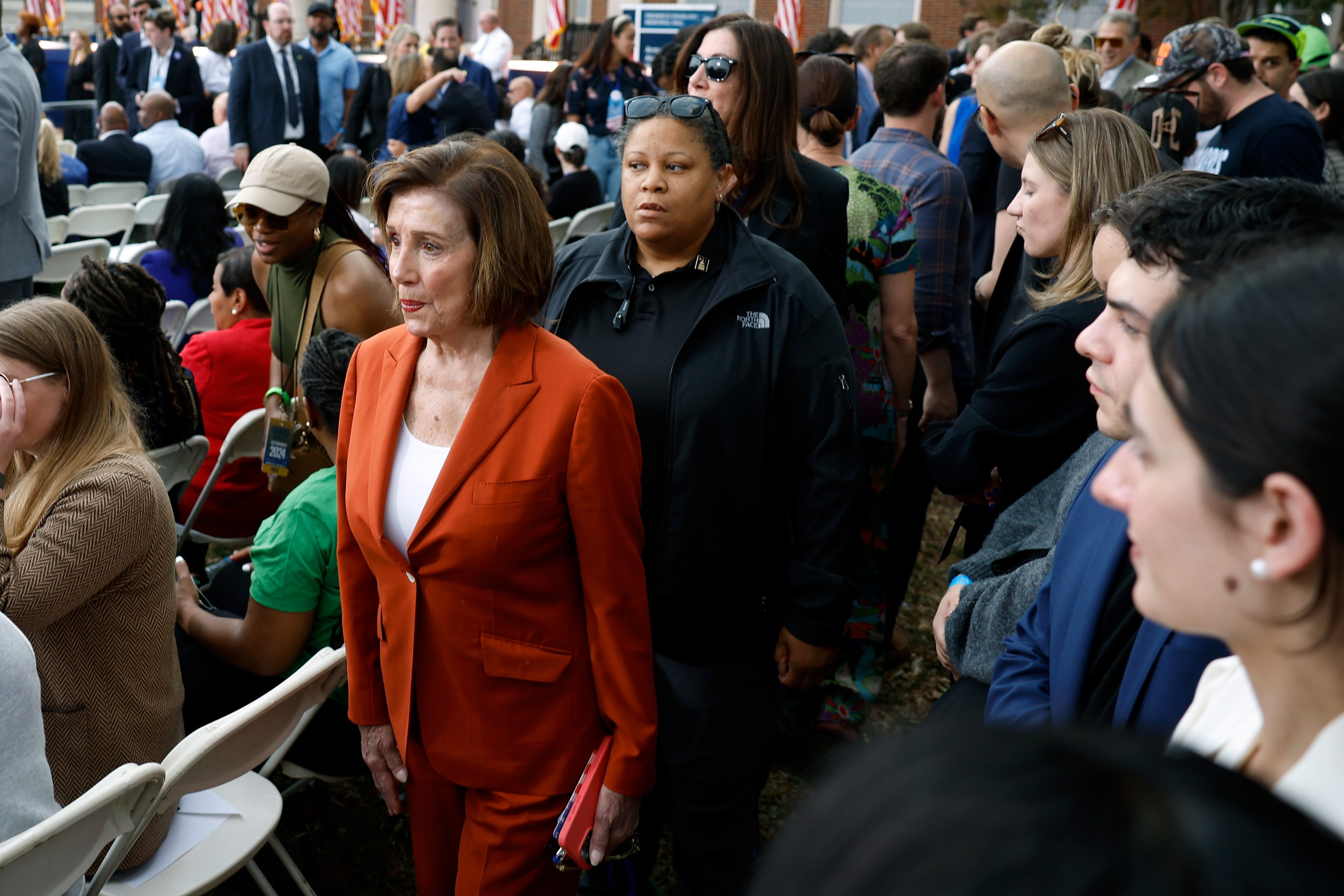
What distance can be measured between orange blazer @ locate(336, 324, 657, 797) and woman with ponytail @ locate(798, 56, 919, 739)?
1.30 m

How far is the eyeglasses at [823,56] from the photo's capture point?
3.34 m

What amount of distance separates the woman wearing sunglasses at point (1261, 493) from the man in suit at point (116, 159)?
9050mm

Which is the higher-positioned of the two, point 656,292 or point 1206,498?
point 1206,498

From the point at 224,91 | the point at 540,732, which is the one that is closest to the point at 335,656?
the point at 540,732

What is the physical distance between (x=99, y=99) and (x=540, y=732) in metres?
13.2

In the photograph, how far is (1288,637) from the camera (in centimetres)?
70

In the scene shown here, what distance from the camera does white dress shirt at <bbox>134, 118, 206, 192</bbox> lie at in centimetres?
848

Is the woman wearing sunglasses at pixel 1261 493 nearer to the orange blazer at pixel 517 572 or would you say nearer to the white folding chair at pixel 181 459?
the orange blazer at pixel 517 572

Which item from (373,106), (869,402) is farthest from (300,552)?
(373,106)

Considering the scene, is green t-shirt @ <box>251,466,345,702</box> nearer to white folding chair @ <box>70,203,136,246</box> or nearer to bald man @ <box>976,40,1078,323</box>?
bald man @ <box>976,40,1078,323</box>

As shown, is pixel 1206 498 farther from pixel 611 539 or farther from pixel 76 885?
pixel 76 885

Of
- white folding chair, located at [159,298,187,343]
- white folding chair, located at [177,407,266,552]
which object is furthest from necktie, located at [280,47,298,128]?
white folding chair, located at [177,407,266,552]

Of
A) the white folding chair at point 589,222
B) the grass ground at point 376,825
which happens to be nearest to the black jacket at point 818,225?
the grass ground at point 376,825

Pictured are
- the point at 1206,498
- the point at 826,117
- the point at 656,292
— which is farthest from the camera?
the point at 826,117
